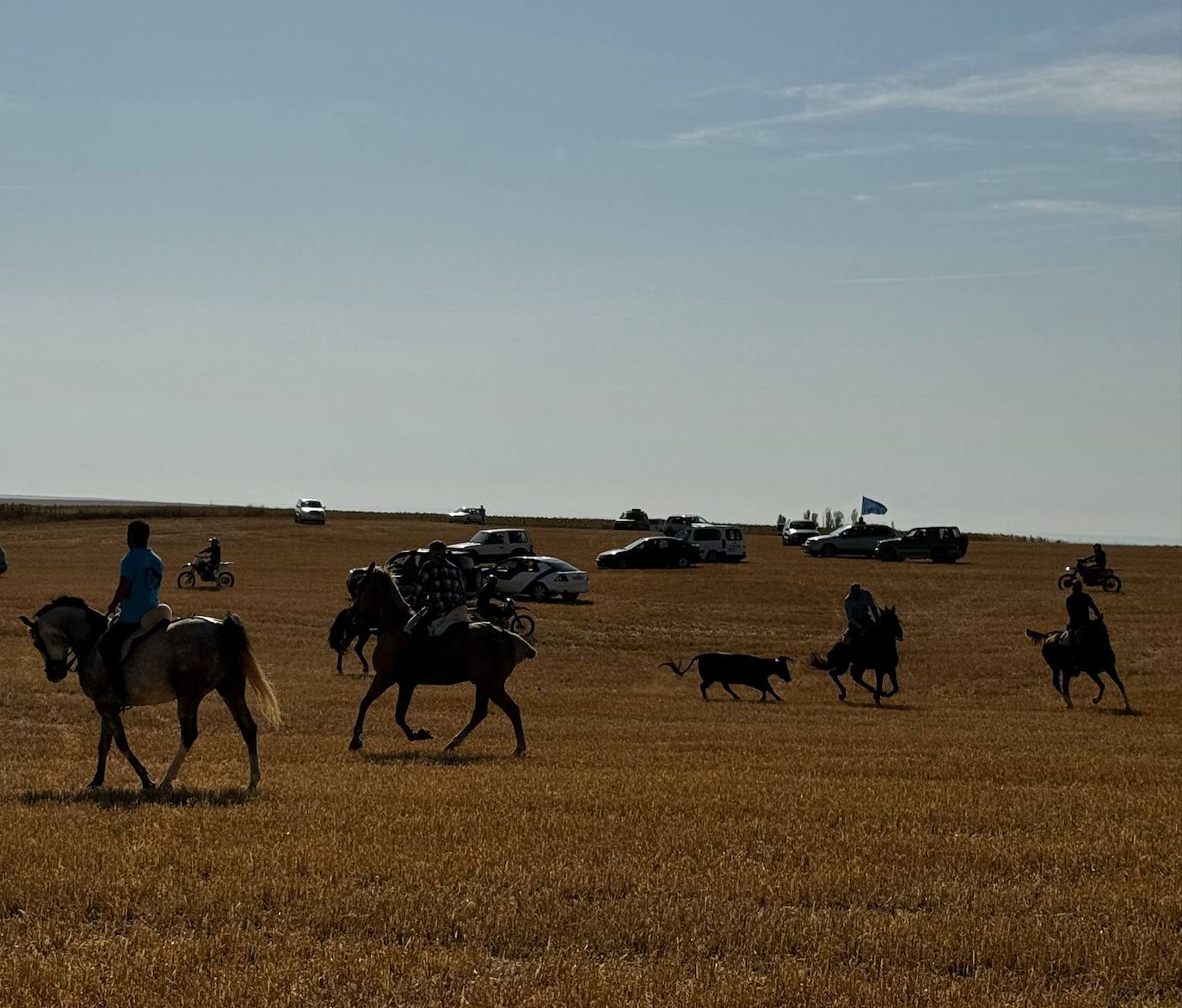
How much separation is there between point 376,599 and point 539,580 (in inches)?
1277

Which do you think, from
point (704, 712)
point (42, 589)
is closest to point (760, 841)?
point (704, 712)

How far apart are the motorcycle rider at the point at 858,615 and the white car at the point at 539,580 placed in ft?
72.2

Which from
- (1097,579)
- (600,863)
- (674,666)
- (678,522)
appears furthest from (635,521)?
(600,863)

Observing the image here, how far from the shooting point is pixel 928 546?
74.4 metres

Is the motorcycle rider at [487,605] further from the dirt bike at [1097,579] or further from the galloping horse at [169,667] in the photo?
the dirt bike at [1097,579]

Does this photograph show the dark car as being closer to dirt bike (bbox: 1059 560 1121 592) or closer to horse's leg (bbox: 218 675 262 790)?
dirt bike (bbox: 1059 560 1121 592)

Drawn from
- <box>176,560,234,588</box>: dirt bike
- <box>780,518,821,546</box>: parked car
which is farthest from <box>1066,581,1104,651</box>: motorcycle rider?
<box>780,518,821,546</box>: parked car

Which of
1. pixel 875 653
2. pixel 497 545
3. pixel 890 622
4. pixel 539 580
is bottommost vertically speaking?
pixel 875 653

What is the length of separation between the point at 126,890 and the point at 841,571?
57112mm

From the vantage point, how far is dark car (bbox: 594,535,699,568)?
67.0 metres

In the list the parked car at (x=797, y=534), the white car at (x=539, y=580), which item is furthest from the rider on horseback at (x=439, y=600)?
the parked car at (x=797, y=534)

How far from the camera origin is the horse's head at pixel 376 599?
61.0 feet

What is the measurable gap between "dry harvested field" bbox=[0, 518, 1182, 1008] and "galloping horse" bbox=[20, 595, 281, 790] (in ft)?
2.03

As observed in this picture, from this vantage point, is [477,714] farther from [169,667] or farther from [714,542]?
[714,542]
